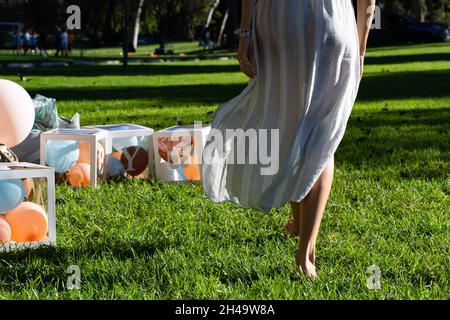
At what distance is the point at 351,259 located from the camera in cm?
446

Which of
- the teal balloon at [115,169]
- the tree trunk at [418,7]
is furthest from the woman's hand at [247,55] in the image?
the tree trunk at [418,7]

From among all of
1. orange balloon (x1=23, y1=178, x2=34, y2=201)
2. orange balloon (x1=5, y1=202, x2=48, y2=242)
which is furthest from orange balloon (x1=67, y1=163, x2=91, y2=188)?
orange balloon (x1=5, y1=202, x2=48, y2=242)

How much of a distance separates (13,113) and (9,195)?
755 millimetres

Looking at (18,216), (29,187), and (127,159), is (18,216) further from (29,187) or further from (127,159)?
(127,159)

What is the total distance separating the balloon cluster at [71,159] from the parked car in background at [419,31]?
4768 cm

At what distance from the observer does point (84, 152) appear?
21.5ft

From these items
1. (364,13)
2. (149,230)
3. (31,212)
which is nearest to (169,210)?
(149,230)

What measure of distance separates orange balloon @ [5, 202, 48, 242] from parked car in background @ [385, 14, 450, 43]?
49387 millimetres

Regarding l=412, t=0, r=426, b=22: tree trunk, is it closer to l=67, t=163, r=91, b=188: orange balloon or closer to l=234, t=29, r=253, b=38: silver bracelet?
l=67, t=163, r=91, b=188: orange balloon

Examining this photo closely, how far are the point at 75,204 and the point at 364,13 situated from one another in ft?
7.62

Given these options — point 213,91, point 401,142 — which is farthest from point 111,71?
point 401,142

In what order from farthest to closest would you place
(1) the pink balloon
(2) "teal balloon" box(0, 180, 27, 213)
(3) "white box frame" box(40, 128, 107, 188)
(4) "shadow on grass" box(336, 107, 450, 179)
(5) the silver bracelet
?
(4) "shadow on grass" box(336, 107, 450, 179), (3) "white box frame" box(40, 128, 107, 188), (1) the pink balloon, (2) "teal balloon" box(0, 180, 27, 213), (5) the silver bracelet

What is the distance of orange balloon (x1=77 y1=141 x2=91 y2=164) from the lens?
6.51 meters

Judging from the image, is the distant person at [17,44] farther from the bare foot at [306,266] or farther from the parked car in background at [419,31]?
the bare foot at [306,266]
